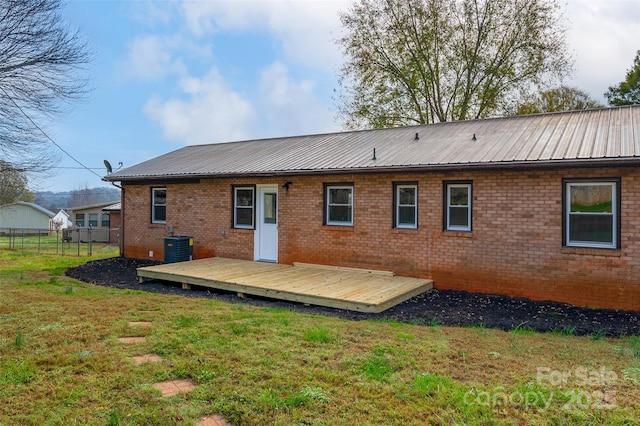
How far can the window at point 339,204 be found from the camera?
1028 cm

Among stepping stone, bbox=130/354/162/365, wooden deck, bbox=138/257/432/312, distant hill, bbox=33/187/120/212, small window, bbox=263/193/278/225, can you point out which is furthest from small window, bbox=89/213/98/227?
stepping stone, bbox=130/354/162/365

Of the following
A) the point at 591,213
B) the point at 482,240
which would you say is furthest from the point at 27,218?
the point at 591,213

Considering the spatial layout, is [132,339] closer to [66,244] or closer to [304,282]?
[304,282]

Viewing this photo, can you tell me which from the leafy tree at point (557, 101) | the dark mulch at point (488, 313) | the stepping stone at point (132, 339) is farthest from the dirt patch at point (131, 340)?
the leafy tree at point (557, 101)

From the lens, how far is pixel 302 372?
12.8ft

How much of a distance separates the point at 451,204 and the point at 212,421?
23.3 ft

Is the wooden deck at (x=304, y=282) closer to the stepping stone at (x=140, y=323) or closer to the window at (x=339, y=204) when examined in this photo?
the window at (x=339, y=204)

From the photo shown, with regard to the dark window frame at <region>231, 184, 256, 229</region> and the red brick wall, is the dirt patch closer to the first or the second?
the red brick wall

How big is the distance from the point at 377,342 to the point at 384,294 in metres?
2.67

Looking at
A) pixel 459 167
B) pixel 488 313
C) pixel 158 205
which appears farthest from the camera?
pixel 158 205

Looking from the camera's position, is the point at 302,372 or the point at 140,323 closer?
the point at 302,372

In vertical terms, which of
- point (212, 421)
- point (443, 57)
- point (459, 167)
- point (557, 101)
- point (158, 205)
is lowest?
point (212, 421)

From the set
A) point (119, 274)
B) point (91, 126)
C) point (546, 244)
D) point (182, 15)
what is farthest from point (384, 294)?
point (91, 126)

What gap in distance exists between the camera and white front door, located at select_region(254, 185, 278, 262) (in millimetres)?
11562
